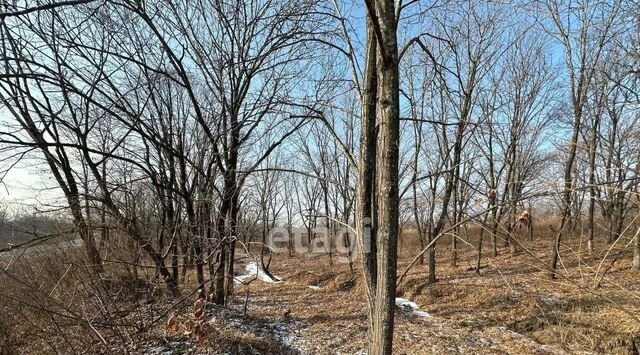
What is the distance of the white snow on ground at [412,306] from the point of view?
8.01 m

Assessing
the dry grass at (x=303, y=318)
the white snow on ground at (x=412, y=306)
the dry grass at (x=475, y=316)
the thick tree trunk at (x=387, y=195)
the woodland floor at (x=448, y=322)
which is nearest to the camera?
the thick tree trunk at (x=387, y=195)

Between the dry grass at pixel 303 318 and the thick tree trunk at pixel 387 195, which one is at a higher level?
the thick tree trunk at pixel 387 195

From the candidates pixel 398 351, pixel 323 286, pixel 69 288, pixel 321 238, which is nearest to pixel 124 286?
pixel 69 288

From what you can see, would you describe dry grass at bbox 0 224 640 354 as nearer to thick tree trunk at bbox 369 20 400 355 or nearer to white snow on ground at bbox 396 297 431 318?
white snow on ground at bbox 396 297 431 318

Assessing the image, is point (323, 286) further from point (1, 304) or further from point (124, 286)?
point (1, 304)

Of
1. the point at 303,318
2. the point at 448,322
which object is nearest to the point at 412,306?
the point at 448,322

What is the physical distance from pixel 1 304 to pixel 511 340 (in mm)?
7903

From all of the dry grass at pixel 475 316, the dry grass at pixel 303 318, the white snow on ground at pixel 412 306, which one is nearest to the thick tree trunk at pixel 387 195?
the dry grass at pixel 303 318

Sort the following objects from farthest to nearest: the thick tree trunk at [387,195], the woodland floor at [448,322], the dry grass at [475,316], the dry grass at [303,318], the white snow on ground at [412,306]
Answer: the white snow on ground at [412,306] < the dry grass at [475,316] < the woodland floor at [448,322] < the dry grass at [303,318] < the thick tree trunk at [387,195]

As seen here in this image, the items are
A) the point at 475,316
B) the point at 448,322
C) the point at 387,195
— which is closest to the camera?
the point at 387,195

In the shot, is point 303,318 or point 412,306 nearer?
point 303,318

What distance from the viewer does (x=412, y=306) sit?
8805 mm

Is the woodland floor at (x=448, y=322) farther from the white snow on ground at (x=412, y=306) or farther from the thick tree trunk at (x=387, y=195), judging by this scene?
the thick tree trunk at (x=387, y=195)

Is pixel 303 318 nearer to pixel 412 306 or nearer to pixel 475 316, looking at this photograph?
pixel 412 306
